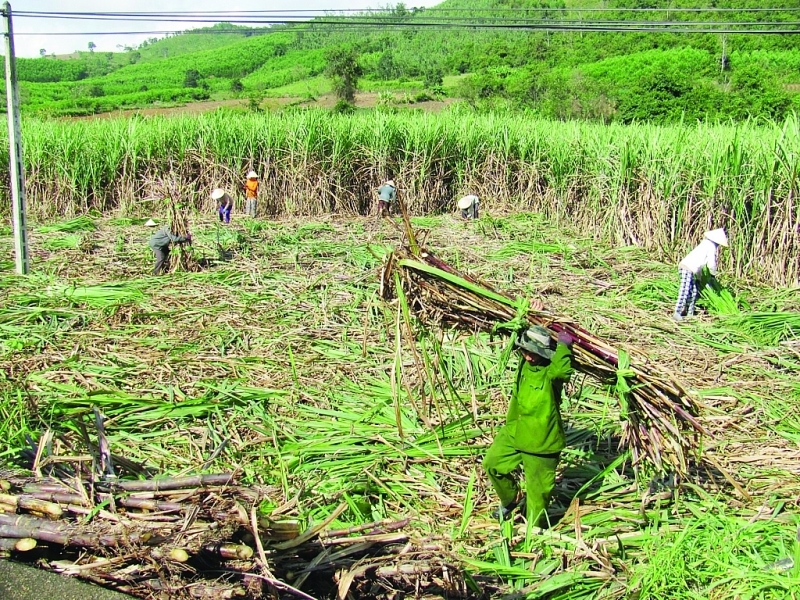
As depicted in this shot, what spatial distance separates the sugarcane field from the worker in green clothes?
0.04 ft

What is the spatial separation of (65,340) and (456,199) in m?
8.98

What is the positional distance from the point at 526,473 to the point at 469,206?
30.3 feet

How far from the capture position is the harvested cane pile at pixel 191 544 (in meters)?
2.35

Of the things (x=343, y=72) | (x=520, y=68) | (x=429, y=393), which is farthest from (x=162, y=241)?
(x=520, y=68)

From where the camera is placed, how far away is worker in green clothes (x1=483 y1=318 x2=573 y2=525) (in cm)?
371

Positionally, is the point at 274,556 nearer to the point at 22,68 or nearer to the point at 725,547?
the point at 725,547

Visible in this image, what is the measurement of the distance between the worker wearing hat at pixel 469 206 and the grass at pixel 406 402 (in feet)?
11.0

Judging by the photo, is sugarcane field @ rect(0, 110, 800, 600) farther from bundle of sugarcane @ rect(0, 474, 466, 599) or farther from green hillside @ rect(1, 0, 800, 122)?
green hillside @ rect(1, 0, 800, 122)

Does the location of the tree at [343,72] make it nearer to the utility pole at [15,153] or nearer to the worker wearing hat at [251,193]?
the worker wearing hat at [251,193]

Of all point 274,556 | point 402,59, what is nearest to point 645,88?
point 274,556

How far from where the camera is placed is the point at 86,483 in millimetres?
2826

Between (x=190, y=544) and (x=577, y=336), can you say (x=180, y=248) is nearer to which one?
(x=577, y=336)

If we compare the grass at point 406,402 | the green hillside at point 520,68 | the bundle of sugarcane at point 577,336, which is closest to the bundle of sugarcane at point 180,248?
the grass at point 406,402

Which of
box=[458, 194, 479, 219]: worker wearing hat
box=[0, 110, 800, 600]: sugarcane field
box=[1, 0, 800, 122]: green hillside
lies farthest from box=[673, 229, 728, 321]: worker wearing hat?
box=[458, 194, 479, 219]: worker wearing hat
